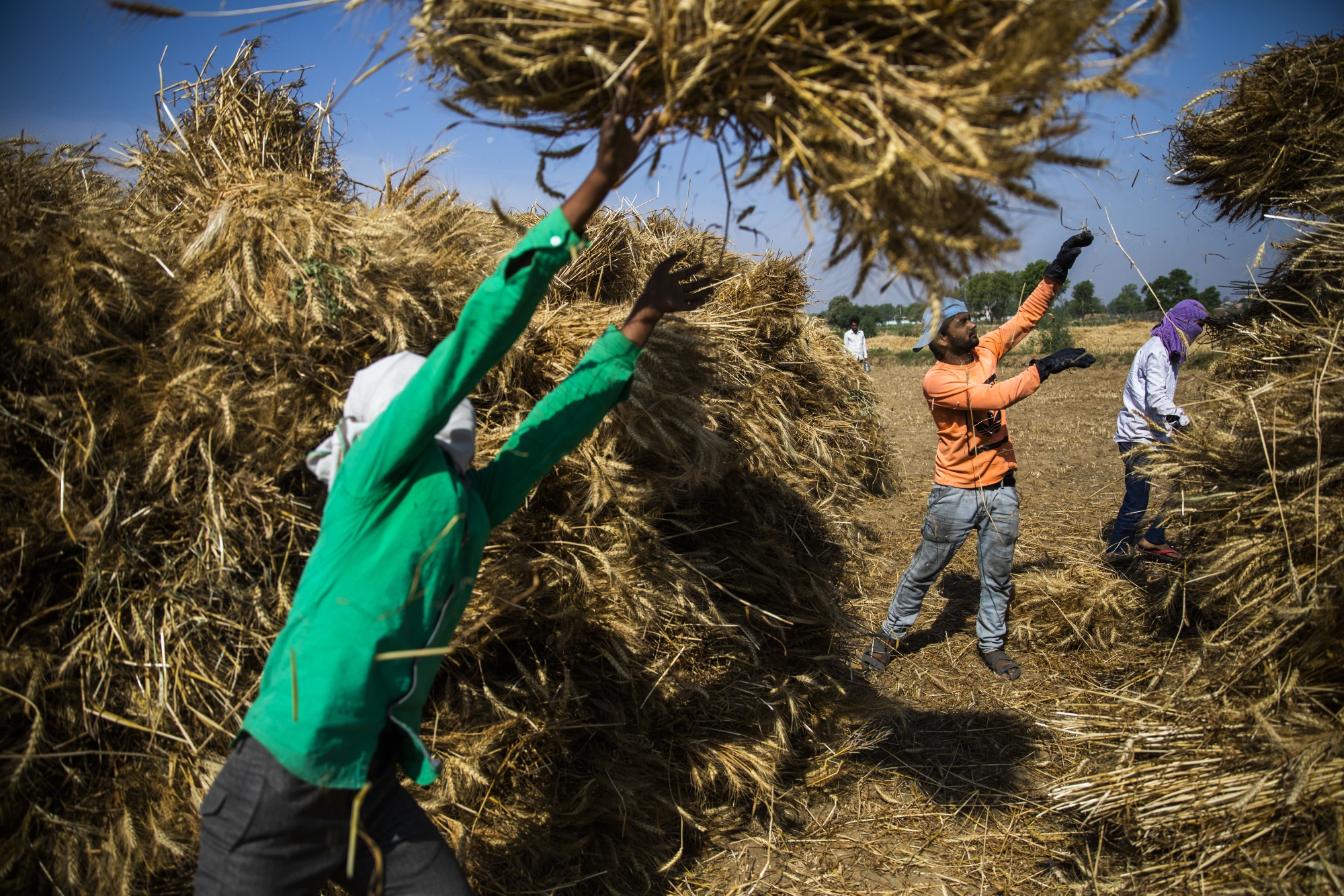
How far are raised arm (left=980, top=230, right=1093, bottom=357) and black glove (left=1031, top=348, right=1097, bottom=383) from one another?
0.21 meters

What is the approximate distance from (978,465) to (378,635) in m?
3.34

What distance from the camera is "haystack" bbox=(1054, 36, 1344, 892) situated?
6.88ft

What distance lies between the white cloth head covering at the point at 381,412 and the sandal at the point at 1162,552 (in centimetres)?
348

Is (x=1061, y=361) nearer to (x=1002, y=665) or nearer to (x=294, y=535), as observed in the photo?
(x=1002, y=665)

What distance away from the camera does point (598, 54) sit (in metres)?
1.41

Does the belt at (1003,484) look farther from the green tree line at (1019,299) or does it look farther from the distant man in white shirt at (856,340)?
the distant man in white shirt at (856,340)

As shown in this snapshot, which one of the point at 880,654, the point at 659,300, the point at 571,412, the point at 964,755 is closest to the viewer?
the point at 571,412

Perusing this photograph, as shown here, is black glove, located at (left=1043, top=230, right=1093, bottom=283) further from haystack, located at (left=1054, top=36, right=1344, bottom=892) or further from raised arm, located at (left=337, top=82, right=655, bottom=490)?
raised arm, located at (left=337, top=82, right=655, bottom=490)

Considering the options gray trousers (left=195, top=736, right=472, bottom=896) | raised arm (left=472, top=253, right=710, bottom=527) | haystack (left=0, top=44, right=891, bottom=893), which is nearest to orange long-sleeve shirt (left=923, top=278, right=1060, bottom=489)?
haystack (left=0, top=44, right=891, bottom=893)

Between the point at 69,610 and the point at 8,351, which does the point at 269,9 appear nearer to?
the point at 8,351

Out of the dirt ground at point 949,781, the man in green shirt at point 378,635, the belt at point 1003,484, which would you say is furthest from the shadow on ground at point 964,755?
the man in green shirt at point 378,635

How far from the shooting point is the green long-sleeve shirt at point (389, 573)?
1433 mm

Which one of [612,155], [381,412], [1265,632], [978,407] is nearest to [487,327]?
[381,412]

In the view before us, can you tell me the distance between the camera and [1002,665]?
394 centimetres
